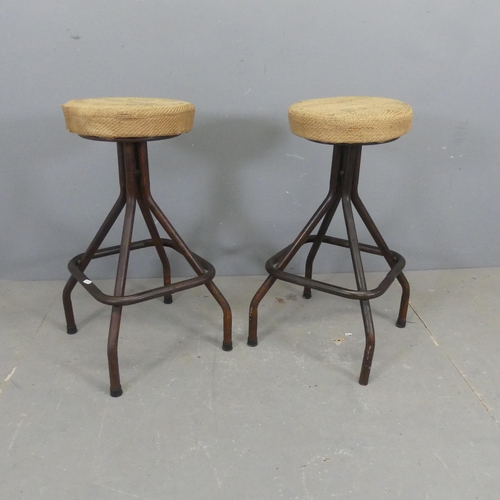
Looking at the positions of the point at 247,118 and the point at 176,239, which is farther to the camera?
the point at 247,118

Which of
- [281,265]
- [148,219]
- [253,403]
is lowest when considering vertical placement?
[253,403]

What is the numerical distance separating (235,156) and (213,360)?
73cm

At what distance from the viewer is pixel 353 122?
1103mm

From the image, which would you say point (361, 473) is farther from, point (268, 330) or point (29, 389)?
point (29, 389)

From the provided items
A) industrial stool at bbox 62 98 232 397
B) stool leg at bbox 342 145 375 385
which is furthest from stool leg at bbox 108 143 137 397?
stool leg at bbox 342 145 375 385

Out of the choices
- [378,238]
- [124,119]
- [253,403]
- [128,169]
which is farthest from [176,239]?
[378,238]

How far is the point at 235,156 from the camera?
170 cm

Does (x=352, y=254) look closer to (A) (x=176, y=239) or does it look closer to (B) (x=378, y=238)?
(B) (x=378, y=238)

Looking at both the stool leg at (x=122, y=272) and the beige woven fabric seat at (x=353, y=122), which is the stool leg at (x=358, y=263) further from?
the stool leg at (x=122, y=272)

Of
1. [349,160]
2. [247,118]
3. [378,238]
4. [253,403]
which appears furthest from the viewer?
[247,118]

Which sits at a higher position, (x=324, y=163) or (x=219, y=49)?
(x=219, y=49)

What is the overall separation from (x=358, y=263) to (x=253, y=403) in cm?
48

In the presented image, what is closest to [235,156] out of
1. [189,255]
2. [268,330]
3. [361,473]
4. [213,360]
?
[189,255]

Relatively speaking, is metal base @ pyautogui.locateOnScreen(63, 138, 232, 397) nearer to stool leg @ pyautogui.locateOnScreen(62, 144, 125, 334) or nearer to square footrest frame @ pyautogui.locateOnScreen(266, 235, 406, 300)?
stool leg @ pyautogui.locateOnScreen(62, 144, 125, 334)
